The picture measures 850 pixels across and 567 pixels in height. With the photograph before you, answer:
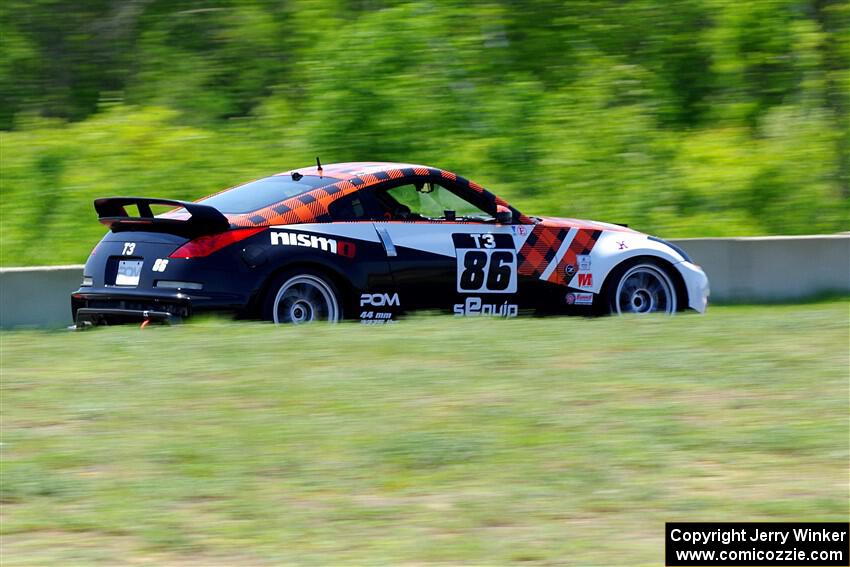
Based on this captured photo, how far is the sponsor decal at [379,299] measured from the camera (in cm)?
928

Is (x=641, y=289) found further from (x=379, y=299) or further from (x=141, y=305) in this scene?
(x=141, y=305)

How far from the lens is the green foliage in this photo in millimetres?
16109

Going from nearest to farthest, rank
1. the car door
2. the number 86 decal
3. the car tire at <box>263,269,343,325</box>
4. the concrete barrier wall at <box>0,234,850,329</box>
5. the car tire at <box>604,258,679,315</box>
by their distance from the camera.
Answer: the car tire at <box>263,269,343,325</box> → the car door → the number 86 decal → the car tire at <box>604,258,679,315</box> → the concrete barrier wall at <box>0,234,850,329</box>

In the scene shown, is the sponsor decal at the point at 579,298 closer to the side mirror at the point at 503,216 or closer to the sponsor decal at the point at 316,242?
the side mirror at the point at 503,216

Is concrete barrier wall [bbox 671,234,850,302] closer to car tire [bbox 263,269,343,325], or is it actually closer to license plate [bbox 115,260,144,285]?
car tire [bbox 263,269,343,325]

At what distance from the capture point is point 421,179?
9.90m

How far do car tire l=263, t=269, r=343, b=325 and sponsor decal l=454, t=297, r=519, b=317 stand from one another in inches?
41.3

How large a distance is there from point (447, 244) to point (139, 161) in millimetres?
7682

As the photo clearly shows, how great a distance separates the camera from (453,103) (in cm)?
1747

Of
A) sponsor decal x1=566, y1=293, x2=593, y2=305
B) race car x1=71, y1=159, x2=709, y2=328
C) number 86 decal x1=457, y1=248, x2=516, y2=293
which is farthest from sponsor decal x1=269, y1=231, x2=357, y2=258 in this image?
sponsor decal x1=566, y1=293, x2=593, y2=305

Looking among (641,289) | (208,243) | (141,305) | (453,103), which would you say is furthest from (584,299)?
(453,103)

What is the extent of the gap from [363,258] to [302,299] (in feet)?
1.87

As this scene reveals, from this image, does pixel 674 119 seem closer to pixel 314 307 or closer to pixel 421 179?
pixel 421 179

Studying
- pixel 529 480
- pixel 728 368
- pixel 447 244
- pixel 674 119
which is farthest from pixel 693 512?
pixel 674 119
